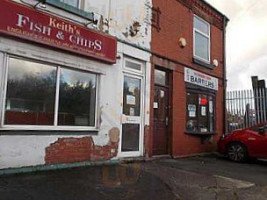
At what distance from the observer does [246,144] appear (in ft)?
Result: 38.0

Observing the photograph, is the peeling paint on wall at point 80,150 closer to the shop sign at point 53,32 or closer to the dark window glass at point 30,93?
the dark window glass at point 30,93

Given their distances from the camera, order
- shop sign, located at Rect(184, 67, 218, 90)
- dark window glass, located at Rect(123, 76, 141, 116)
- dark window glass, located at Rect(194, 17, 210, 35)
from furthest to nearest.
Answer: dark window glass, located at Rect(194, 17, 210, 35)
shop sign, located at Rect(184, 67, 218, 90)
dark window glass, located at Rect(123, 76, 141, 116)

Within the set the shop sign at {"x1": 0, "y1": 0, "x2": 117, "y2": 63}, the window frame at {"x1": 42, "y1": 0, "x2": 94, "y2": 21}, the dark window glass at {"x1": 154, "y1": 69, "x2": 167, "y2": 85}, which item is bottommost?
the dark window glass at {"x1": 154, "y1": 69, "x2": 167, "y2": 85}

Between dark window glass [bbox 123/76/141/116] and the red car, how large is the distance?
393 cm

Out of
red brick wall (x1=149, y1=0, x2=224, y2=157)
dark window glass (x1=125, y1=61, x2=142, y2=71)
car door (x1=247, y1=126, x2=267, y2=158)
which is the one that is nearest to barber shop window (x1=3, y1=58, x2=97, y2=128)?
dark window glass (x1=125, y1=61, x2=142, y2=71)

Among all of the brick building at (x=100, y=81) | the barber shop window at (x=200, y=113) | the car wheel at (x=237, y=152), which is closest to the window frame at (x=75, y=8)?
the brick building at (x=100, y=81)

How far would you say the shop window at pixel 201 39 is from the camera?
13315 mm

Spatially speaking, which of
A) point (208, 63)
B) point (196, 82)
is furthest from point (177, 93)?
point (208, 63)

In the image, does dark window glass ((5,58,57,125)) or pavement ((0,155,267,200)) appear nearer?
pavement ((0,155,267,200))

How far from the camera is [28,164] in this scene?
Answer: 23.8 feet

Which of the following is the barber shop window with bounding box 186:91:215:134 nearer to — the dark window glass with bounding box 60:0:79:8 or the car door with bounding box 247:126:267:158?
the car door with bounding box 247:126:267:158

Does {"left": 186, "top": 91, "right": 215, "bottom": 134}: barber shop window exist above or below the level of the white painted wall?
below

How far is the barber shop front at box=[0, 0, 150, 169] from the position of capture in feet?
23.2

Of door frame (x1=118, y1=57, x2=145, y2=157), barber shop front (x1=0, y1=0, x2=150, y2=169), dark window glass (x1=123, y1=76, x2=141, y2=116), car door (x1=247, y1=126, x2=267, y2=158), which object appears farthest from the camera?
car door (x1=247, y1=126, x2=267, y2=158)
